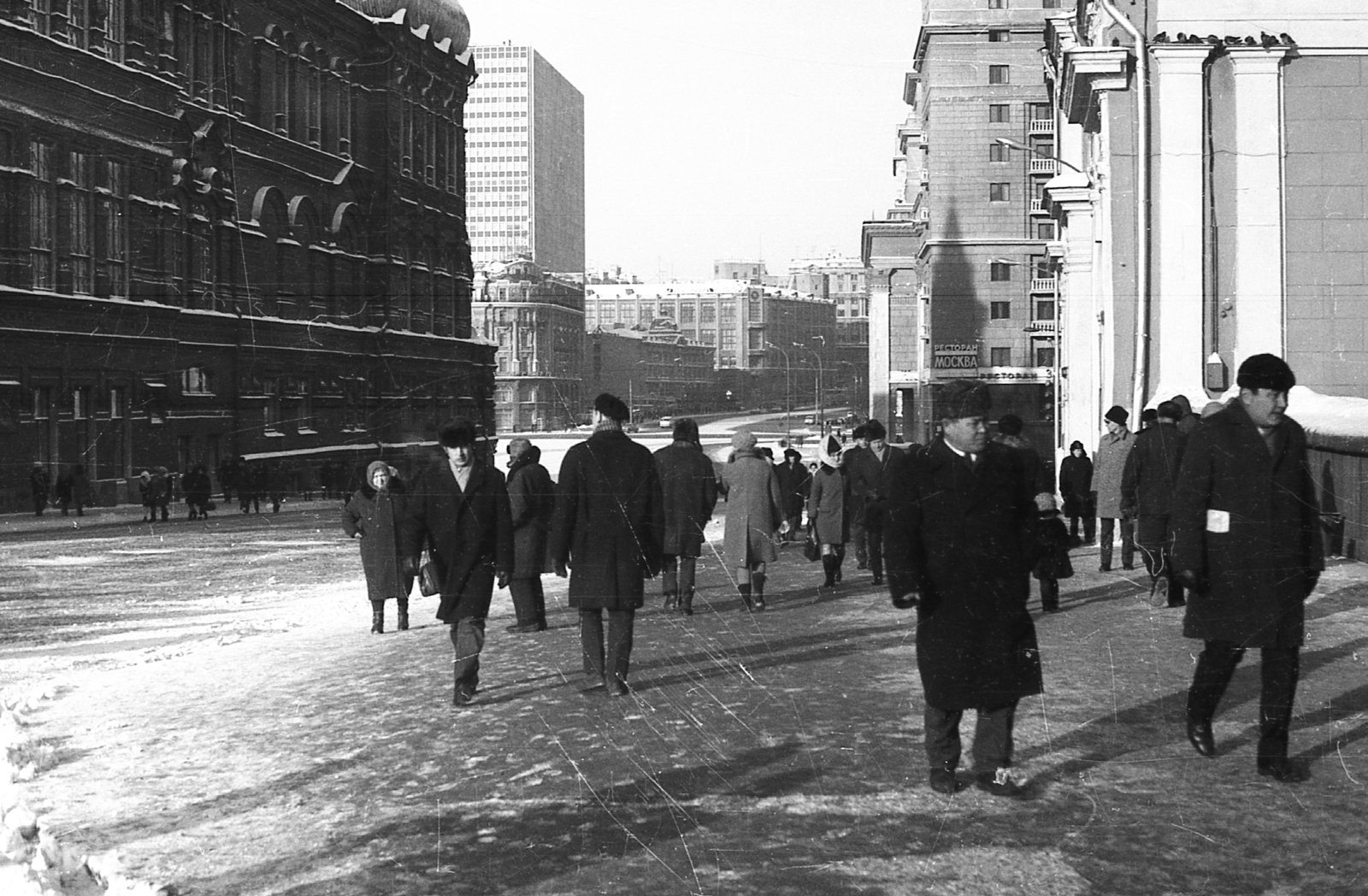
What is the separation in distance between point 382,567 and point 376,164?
2714 centimetres

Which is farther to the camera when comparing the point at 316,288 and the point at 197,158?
the point at 316,288

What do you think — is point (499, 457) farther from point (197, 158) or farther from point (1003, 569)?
point (1003, 569)

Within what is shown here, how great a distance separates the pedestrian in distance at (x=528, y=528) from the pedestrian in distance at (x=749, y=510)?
1.68 metres

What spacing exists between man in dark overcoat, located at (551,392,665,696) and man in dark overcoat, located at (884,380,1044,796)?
8.23ft

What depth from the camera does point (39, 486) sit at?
26.3m

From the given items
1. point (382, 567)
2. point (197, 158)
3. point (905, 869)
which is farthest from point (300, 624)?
point (197, 158)

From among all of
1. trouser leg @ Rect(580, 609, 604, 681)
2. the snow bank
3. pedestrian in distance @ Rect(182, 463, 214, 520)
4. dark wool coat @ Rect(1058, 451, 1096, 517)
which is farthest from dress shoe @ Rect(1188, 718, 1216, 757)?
pedestrian in distance @ Rect(182, 463, 214, 520)

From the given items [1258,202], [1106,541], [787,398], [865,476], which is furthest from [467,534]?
[1258,202]

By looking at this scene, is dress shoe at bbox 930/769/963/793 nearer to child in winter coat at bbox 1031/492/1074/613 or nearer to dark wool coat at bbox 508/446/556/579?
child in winter coat at bbox 1031/492/1074/613

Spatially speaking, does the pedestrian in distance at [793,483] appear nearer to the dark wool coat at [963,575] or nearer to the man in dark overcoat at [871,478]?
the man in dark overcoat at [871,478]

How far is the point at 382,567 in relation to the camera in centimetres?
1232

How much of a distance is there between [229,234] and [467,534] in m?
31.3

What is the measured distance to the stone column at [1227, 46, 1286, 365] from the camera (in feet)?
74.2

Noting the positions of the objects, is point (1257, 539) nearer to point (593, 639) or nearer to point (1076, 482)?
point (593, 639)
